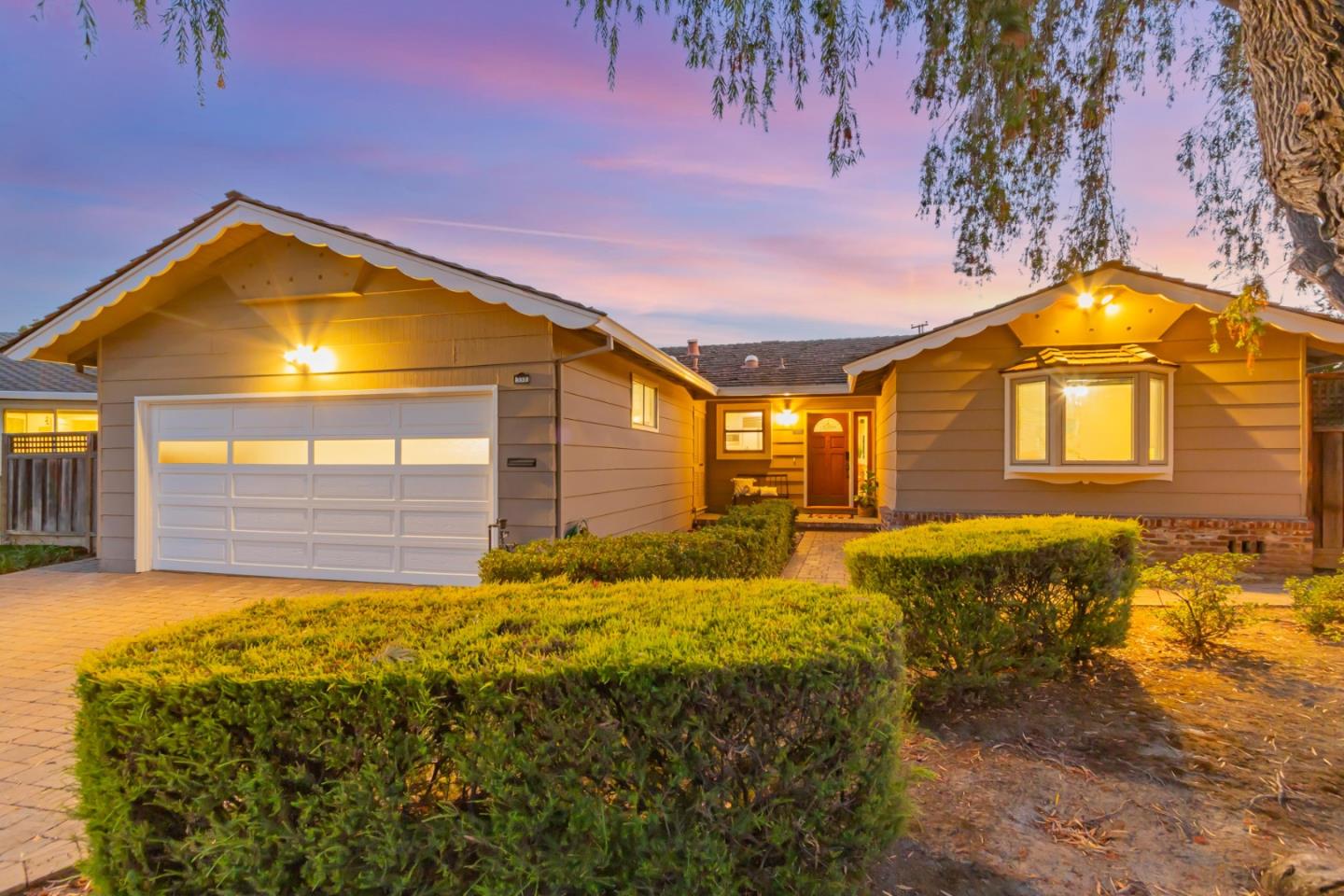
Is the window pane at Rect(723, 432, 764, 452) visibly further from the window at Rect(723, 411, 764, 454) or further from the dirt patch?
the dirt patch

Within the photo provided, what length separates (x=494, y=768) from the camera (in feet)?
5.19

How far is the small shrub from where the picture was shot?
431cm

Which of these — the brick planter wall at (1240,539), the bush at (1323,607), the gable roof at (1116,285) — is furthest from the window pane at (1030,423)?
the bush at (1323,607)

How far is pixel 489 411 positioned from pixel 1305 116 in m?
6.22

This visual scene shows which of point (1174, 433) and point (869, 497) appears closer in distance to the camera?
point (1174, 433)

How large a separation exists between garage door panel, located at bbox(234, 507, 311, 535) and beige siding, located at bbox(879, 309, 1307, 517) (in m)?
7.75

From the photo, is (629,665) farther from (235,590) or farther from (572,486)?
(235,590)

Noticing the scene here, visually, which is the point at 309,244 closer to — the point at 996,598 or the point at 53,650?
the point at 53,650

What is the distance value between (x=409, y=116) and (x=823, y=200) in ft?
14.7

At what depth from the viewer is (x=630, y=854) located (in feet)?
5.37

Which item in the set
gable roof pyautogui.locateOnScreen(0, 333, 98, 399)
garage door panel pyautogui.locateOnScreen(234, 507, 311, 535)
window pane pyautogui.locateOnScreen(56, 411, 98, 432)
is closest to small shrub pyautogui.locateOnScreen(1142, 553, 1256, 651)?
garage door panel pyautogui.locateOnScreen(234, 507, 311, 535)

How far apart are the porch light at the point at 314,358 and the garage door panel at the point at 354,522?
5.40ft

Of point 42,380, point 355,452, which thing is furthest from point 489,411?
point 42,380

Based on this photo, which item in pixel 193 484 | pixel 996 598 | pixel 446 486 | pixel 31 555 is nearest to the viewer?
pixel 996 598
